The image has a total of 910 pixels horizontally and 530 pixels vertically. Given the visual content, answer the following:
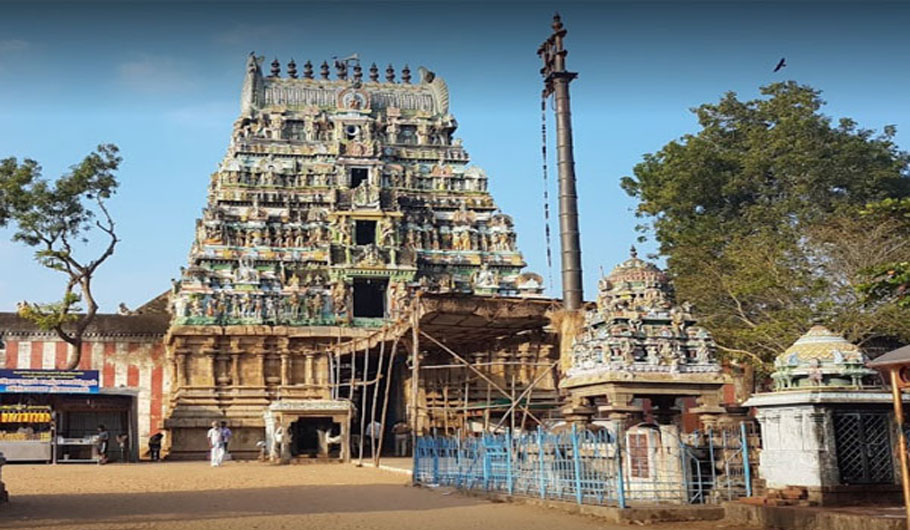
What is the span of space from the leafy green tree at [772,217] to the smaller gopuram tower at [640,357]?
10.3 metres

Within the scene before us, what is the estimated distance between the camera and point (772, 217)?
106ft

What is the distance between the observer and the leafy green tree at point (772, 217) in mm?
26000

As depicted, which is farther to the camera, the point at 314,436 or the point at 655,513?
the point at 314,436

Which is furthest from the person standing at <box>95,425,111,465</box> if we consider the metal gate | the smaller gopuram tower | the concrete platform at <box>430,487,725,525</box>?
the metal gate

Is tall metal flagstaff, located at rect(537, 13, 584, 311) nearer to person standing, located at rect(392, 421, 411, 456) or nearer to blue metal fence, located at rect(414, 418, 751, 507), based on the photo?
person standing, located at rect(392, 421, 411, 456)

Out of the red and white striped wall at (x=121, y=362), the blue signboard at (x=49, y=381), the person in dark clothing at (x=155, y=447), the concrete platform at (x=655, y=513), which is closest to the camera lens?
the concrete platform at (x=655, y=513)

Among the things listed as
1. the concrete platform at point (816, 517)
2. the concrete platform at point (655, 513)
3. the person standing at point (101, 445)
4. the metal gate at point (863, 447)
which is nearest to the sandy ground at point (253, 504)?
the concrete platform at point (655, 513)

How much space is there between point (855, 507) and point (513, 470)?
5779mm

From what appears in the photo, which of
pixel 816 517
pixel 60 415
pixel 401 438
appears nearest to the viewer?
pixel 816 517

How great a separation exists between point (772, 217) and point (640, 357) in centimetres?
1933

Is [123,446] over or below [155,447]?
over

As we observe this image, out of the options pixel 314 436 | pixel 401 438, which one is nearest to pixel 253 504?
pixel 314 436

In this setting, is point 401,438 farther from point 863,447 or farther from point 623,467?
point 863,447

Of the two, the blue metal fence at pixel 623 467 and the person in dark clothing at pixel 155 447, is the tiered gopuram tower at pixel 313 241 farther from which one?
the blue metal fence at pixel 623 467
